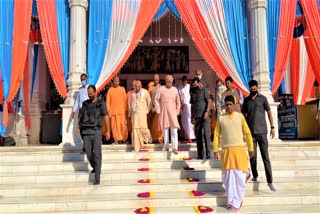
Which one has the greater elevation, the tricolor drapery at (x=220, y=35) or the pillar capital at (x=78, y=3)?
the pillar capital at (x=78, y=3)

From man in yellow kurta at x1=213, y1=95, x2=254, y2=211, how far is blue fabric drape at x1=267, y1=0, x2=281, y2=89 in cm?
433

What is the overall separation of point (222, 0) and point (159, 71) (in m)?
4.42

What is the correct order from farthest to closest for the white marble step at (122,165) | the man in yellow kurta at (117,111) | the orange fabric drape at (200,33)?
the orange fabric drape at (200,33), the man in yellow kurta at (117,111), the white marble step at (122,165)

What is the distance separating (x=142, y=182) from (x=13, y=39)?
17.3 ft

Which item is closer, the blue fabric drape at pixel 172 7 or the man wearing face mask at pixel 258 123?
the man wearing face mask at pixel 258 123

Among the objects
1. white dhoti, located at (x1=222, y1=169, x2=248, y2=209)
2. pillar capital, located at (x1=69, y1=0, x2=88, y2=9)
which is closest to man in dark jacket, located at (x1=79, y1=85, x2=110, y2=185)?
white dhoti, located at (x1=222, y1=169, x2=248, y2=209)

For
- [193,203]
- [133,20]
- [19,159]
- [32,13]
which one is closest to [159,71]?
[133,20]

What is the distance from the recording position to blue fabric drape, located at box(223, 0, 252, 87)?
353 inches

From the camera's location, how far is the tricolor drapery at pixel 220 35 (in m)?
8.88

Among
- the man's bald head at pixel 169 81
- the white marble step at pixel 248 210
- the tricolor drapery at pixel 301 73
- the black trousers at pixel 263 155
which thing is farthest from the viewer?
the tricolor drapery at pixel 301 73

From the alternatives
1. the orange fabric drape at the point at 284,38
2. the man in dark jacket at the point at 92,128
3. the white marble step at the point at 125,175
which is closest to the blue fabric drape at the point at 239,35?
the orange fabric drape at the point at 284,38

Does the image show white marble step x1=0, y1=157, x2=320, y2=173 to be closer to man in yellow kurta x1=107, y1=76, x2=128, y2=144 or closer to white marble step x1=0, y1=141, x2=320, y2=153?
white marble step x1=0, y1=141, x2=320, y2=153

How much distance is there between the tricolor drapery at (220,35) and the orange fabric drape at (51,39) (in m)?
3.16

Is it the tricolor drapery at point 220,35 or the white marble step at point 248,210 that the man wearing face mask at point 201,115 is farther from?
the tricolor drapery at point 220,35
